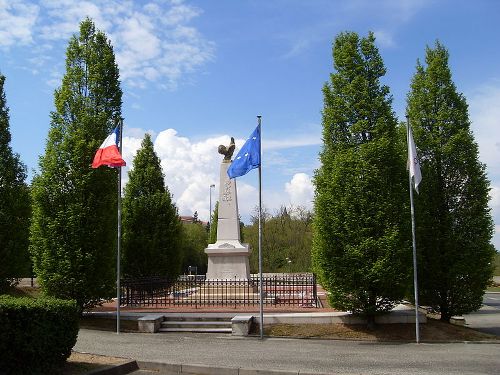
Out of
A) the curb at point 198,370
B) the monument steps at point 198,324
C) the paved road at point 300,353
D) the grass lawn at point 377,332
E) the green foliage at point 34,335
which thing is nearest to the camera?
the green foliage at point 34,335

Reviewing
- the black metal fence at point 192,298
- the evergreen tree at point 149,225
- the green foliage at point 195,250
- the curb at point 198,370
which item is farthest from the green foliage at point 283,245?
the curb at point 198,370

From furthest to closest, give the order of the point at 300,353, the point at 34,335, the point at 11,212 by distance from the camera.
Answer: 1. the point at 11,212
2. the point at 300,353
3. the point at 34,335

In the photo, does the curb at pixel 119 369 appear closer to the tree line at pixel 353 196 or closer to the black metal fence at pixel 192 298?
the tree line at pixel 353 196

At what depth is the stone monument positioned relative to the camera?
2464 cm

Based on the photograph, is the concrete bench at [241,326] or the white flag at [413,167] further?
the concrete bench at [241,326]

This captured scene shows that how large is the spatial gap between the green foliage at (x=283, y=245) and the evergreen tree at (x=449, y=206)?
3638cm

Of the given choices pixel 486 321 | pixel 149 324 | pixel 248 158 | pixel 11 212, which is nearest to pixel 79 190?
pixel 11 212

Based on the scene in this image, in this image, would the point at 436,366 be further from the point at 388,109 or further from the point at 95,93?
the point at 95,93

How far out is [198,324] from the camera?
632 inches

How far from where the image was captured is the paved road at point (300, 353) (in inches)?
411

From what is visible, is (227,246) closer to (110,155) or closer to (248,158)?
(248,158)

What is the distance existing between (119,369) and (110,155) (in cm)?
754

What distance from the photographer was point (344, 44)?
17141 millimetres

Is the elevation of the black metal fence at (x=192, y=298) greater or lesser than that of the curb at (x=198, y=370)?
greater
